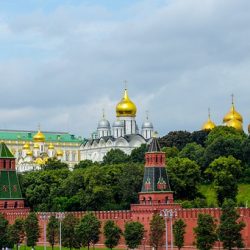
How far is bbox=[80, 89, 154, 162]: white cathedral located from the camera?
147 m

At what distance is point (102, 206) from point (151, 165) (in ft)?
53.5

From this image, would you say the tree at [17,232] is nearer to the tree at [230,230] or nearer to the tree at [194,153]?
the tree at [230,230]

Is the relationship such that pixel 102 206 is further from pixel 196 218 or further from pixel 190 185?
pixel 196 218

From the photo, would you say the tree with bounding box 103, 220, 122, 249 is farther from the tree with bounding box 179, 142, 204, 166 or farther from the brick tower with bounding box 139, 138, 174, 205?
the tree with bounding box 179, 142, 204, 166

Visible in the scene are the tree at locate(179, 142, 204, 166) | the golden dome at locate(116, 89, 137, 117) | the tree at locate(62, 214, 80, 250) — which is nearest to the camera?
the tree at locate(62, 214, 80, 250)

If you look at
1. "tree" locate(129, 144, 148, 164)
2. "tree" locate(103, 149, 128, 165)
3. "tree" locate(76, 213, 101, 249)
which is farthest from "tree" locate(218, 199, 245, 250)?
"tree" locate(103, 149, 128, 165)

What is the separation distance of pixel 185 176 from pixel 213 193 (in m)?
4.24

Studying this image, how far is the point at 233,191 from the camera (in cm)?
9112

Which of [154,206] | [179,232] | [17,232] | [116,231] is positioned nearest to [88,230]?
[116,231]

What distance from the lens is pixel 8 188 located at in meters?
93.6

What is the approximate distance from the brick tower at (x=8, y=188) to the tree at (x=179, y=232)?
27.2m

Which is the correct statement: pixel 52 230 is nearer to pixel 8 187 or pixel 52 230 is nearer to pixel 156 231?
pixel 156 231

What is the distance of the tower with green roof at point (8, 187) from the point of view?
306 feet

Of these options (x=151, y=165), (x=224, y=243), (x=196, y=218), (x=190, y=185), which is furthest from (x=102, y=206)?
(x=224, y=243)
